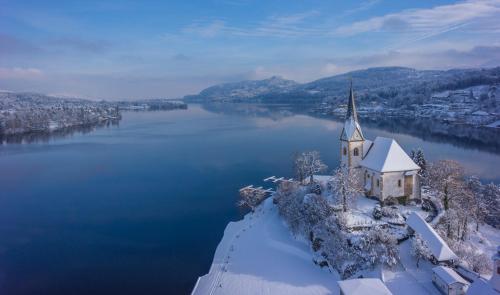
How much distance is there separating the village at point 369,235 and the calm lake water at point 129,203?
3.12 metres

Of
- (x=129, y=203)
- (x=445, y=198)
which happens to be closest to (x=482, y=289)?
(x=445, y=198)

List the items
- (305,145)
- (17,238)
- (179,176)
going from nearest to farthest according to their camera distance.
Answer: (17,238)
(179,176)
(305,145)

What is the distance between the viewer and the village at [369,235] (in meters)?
19.5

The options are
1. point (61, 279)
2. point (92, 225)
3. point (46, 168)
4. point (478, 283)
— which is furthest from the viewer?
point (46, 168)

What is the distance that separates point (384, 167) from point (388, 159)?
875 mm

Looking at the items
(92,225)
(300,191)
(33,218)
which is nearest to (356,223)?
(300,191)

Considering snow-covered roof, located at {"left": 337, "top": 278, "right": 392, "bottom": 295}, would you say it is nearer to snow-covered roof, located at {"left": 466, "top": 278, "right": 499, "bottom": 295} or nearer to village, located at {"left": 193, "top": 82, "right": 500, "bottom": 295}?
village, located at {"left": 193, "top": 82, "right": 500, "bottom": 295}

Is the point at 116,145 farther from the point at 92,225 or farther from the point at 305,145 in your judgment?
the point at 92,225

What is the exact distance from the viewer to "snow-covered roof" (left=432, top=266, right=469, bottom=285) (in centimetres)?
1747

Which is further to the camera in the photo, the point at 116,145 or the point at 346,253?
the point at 116,145

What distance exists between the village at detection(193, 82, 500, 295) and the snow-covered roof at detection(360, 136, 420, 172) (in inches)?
3.0

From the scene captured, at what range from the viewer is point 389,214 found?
24.3 m

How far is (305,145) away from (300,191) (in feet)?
107

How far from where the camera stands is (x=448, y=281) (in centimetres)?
1748
